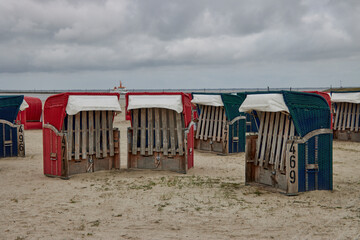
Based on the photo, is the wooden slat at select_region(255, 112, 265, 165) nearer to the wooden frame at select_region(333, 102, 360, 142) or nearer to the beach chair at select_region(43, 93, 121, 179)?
the beach chair at select_region(43, 93, 121, 179)

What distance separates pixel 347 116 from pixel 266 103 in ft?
47.7

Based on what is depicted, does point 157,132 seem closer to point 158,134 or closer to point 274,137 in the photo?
point 158,134

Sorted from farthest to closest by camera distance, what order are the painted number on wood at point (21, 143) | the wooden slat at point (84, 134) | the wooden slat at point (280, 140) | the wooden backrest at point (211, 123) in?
the wooden backrest at point (211, 123), the painted number on wood at point (21, 143), the wooden slat at point (84, 134), the wooden slat at point (280, 140)

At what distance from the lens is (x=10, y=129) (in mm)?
16406

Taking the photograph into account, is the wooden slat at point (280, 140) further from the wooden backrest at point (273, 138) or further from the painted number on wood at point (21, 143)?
the painted number on wood at point (21, 143)

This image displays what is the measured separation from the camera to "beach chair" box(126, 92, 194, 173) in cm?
1290

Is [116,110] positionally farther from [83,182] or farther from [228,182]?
[228,182]

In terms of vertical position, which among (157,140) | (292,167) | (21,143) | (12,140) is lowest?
(292,167)

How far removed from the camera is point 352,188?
10648mm

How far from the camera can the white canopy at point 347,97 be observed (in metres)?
21.1

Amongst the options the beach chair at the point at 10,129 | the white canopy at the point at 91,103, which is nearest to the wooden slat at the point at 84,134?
the white canopy at the point at 91,103

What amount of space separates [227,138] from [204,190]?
713 centimetres

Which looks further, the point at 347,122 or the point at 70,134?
the point at 347,122

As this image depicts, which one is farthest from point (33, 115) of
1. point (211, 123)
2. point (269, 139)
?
point (269, 139)
